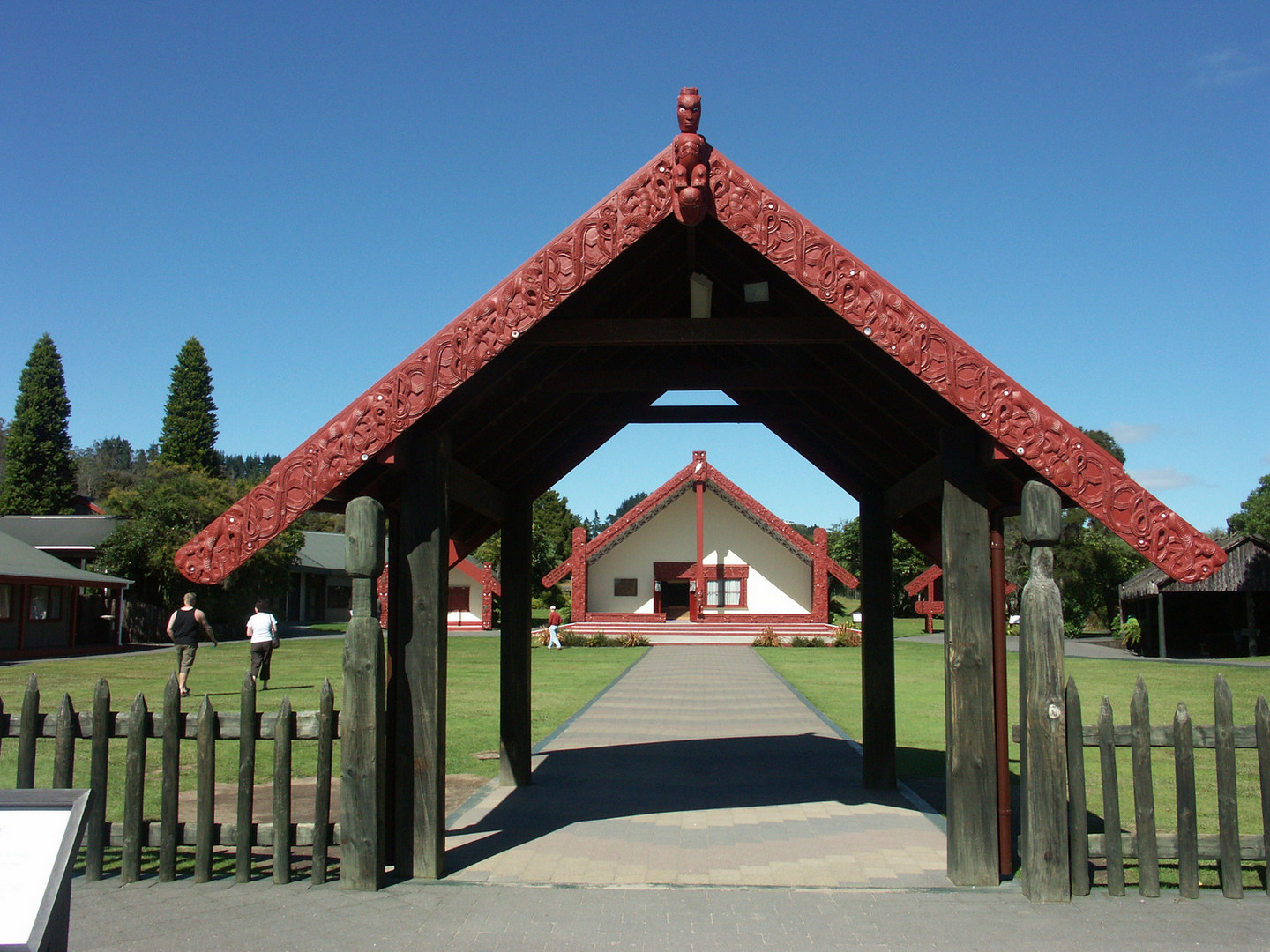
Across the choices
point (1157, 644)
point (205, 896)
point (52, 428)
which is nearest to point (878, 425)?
point (205, 896)

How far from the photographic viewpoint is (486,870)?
6246 mm

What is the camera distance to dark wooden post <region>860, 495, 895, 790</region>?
892 centimetres

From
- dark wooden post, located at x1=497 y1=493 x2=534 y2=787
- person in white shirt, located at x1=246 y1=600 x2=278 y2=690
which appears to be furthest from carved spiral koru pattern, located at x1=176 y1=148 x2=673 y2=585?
person in white shirt, located at x1=246 y1=600 x2=278 y2=690

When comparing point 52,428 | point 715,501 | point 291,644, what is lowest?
point 291,644

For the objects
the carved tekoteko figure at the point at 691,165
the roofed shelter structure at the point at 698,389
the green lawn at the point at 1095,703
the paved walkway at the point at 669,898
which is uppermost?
the carved tekoteko figure at the point at 691,165

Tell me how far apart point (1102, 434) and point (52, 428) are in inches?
2772

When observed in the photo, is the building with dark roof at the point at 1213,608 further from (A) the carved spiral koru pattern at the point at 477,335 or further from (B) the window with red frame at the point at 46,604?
(B) the window with red frame at the point at 46,604

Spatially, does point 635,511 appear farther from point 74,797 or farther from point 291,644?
point 74,797

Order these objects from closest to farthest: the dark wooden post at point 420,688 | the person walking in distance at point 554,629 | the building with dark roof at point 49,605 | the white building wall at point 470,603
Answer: the dark wooden post at point 420,688 → the building with dark roof at point 49,605 → the person walking in distance at point 554,629 → the white building wall at point 470,603

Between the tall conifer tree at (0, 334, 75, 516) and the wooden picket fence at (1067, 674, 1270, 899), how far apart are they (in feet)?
210

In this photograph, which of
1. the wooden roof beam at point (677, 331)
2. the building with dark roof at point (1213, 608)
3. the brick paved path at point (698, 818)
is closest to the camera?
the wooden roof beam at point (677, 331)

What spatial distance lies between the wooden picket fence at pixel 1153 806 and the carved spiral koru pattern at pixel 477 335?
3.64m

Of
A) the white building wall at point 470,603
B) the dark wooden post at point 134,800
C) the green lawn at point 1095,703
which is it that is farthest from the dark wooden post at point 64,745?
the white building wall at point 470,603

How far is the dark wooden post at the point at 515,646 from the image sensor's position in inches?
356
